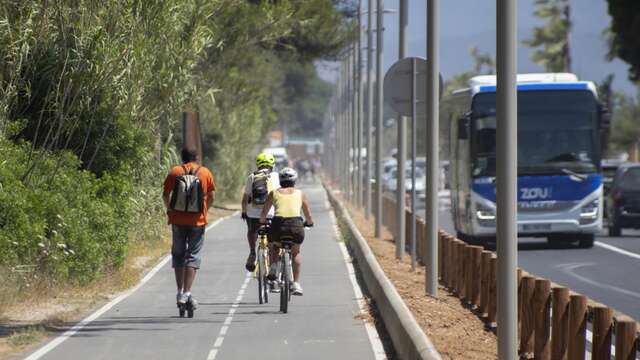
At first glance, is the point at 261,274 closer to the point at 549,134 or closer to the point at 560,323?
the point at 560,323

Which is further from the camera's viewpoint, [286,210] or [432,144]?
[432,144]

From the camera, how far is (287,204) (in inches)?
713

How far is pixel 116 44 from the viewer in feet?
72.2

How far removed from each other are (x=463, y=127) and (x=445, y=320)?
13850mm

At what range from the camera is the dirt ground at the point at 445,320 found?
14117 millimetres

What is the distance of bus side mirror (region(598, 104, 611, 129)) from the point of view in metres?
30.5

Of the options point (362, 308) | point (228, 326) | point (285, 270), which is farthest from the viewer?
point (362, 308)

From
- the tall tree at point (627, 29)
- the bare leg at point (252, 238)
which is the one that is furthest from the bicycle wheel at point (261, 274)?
the tall tree at point (627, 29)

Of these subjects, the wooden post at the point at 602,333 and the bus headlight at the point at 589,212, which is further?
the bus headlight at the point at 589,212

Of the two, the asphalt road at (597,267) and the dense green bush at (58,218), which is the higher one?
the dense green bush at (58,218)

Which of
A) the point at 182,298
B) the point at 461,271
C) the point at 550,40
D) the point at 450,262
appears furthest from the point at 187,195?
the point at 550,40

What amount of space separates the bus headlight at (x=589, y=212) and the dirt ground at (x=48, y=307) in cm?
985

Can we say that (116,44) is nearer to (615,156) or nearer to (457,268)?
(457,268)

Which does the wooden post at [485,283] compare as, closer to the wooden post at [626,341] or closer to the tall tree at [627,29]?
the wooden post at [626,341]
